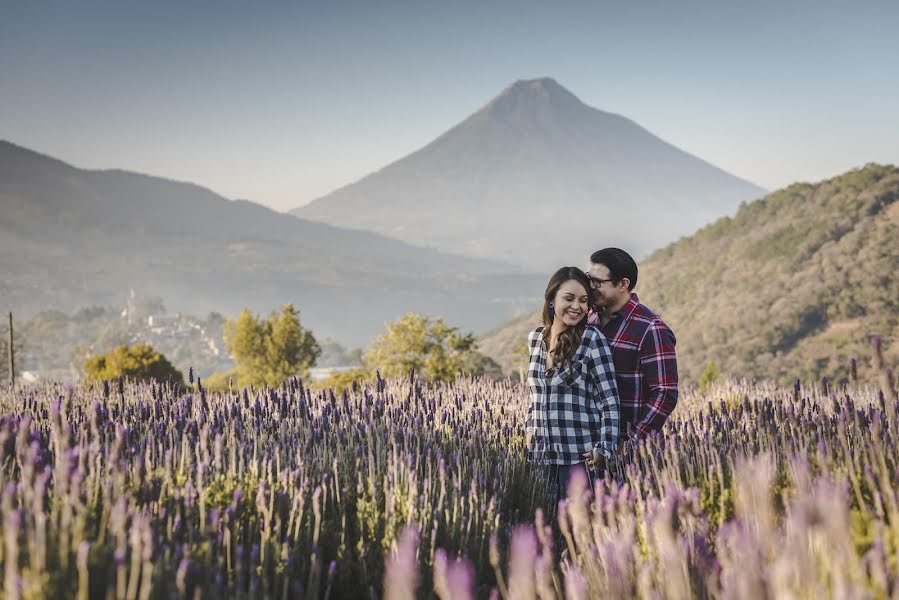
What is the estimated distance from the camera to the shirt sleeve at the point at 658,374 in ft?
11.3

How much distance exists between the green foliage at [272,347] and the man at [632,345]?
2815 cm

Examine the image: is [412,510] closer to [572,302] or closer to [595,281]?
[572,302]

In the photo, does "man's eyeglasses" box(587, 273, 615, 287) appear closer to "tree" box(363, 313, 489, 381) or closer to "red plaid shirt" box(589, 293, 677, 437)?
"red plaid shirt" box(589, 293, 677, 437)

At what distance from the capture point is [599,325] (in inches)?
145

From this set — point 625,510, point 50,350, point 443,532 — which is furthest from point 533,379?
point 50,350

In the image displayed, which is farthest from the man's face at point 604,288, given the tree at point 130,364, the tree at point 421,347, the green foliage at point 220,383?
the tree at point 130,364

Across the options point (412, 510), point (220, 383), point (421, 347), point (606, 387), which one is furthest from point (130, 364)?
point (412, 510)

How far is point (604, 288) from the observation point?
3.58m

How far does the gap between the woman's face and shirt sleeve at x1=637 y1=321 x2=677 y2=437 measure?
0.41m

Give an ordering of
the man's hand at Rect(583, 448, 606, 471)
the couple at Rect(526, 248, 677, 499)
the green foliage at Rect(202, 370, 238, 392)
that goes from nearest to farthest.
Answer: the man's hand at Rect(583, 448, 606, 471), the couple at Rect(526, 248, 677, 499), the green foliage at Rect(202, 370, 238, 392)

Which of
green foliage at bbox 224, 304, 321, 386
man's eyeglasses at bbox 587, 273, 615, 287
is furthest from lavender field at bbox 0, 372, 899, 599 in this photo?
green foliage at bbox 224, 304, 321, 386

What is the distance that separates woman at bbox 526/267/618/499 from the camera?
330 centimetres

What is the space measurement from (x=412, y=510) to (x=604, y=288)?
1656 millimetres

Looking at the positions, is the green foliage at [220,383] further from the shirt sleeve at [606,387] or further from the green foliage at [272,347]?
the shirt sleeve at [606,387]
